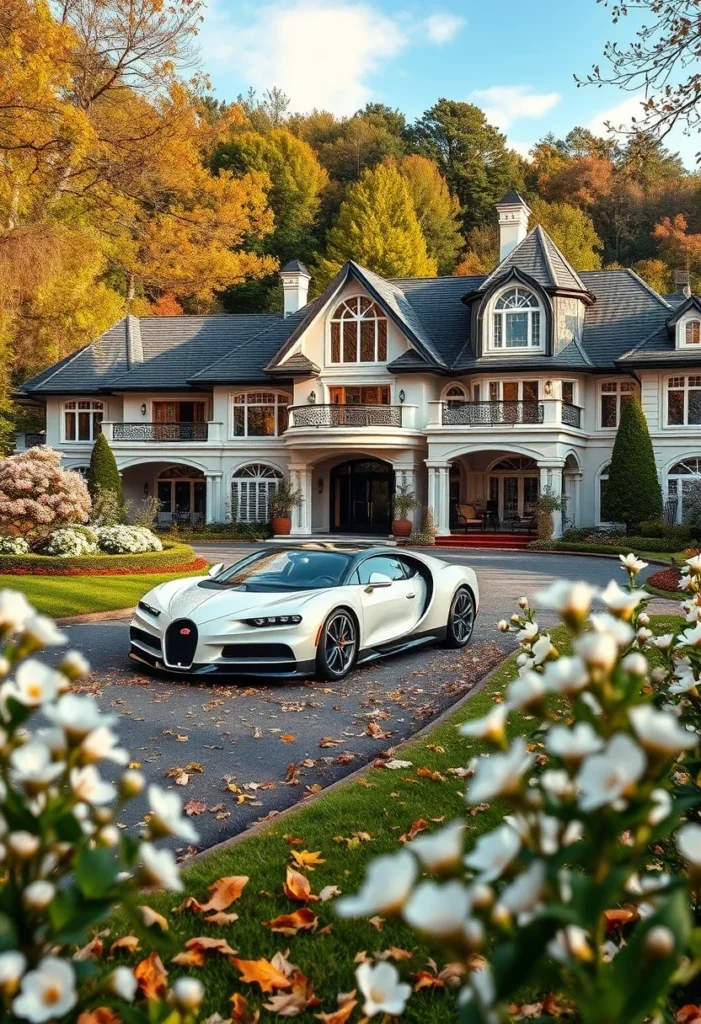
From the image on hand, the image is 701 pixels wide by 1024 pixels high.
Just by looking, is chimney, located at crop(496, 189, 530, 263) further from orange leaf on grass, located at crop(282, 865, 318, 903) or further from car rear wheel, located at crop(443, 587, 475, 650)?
orange leaf on grass, located at crop(282, 865, 318, 903)

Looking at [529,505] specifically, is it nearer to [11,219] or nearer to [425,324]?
[425,324]

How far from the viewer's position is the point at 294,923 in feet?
12.9

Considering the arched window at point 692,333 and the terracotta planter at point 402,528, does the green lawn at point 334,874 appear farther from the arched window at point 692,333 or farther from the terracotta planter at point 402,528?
the arched window at point 692,333

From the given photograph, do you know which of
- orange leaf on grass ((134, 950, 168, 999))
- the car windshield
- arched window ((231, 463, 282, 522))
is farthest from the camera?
arched window ((231, 463, 282, 522))

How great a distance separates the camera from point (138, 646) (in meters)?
9.62

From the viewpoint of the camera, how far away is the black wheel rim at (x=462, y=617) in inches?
441

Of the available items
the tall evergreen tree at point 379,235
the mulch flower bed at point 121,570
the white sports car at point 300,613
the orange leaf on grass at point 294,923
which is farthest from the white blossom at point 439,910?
the tall evergreen tree at point 379,235

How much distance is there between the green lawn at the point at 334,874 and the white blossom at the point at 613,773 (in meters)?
1.40

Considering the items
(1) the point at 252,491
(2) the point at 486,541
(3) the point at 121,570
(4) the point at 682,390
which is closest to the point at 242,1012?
(3) the point at 121,570

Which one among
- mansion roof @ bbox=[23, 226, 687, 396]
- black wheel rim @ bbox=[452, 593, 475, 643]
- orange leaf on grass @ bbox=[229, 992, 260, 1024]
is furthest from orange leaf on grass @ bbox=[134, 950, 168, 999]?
mansion roof @ bbox=[23, 226, 687, 396]

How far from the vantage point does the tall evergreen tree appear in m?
53.3

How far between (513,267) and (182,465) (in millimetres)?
15610

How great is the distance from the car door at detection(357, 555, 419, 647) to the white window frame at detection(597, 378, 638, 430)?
86.2 feet

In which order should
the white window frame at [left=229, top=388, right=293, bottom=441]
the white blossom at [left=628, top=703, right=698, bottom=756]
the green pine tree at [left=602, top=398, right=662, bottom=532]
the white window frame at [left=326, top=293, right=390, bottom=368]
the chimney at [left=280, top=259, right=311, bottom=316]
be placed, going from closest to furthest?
the white blossom at [left=628, top=703, right=698, bottom=756], the green pine tree at [left=602, top=398, right=662, bottom=532], the white window frame at [left=326, top=293, right=390, bottom=368], the white window frame at [left=229, top=388, right=293, bottom=441], the chimney at [left=280, top=259, right=311, bottom=316]
